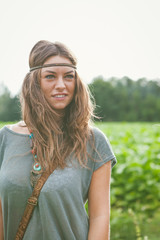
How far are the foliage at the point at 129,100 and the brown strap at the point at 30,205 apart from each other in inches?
2271

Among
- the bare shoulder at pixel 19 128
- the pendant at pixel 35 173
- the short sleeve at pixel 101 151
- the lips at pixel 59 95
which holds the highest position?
the lips at pixel 59 95

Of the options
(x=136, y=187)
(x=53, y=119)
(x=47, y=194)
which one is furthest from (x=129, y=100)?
(x=47, y=194)

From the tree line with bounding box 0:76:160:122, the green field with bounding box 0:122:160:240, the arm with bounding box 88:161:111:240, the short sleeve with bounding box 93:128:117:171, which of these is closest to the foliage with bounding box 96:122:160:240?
the green field with bounding box 0:122:160:240

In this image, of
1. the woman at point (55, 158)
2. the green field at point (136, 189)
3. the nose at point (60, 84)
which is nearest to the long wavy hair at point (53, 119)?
the woman at point (55, 158)

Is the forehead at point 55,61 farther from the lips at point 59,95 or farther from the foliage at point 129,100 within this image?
the foliage at point 129,100

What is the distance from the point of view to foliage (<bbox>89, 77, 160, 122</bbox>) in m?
62.5

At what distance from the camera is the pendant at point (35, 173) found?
197 cm

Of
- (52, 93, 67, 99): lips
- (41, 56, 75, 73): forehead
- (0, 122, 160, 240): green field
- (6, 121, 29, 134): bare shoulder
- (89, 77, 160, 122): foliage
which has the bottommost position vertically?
(89, 77, 160, 122): foliage

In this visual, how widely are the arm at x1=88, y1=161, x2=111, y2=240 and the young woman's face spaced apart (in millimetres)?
533

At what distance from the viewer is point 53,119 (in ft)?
7.18

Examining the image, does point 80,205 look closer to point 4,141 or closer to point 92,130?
point 92,130

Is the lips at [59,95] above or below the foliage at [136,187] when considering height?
above

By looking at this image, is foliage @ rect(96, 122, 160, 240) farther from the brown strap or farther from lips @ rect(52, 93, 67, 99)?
lips @ rect(52, 93, 67, 99)

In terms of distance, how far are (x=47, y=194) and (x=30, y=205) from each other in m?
0.13
